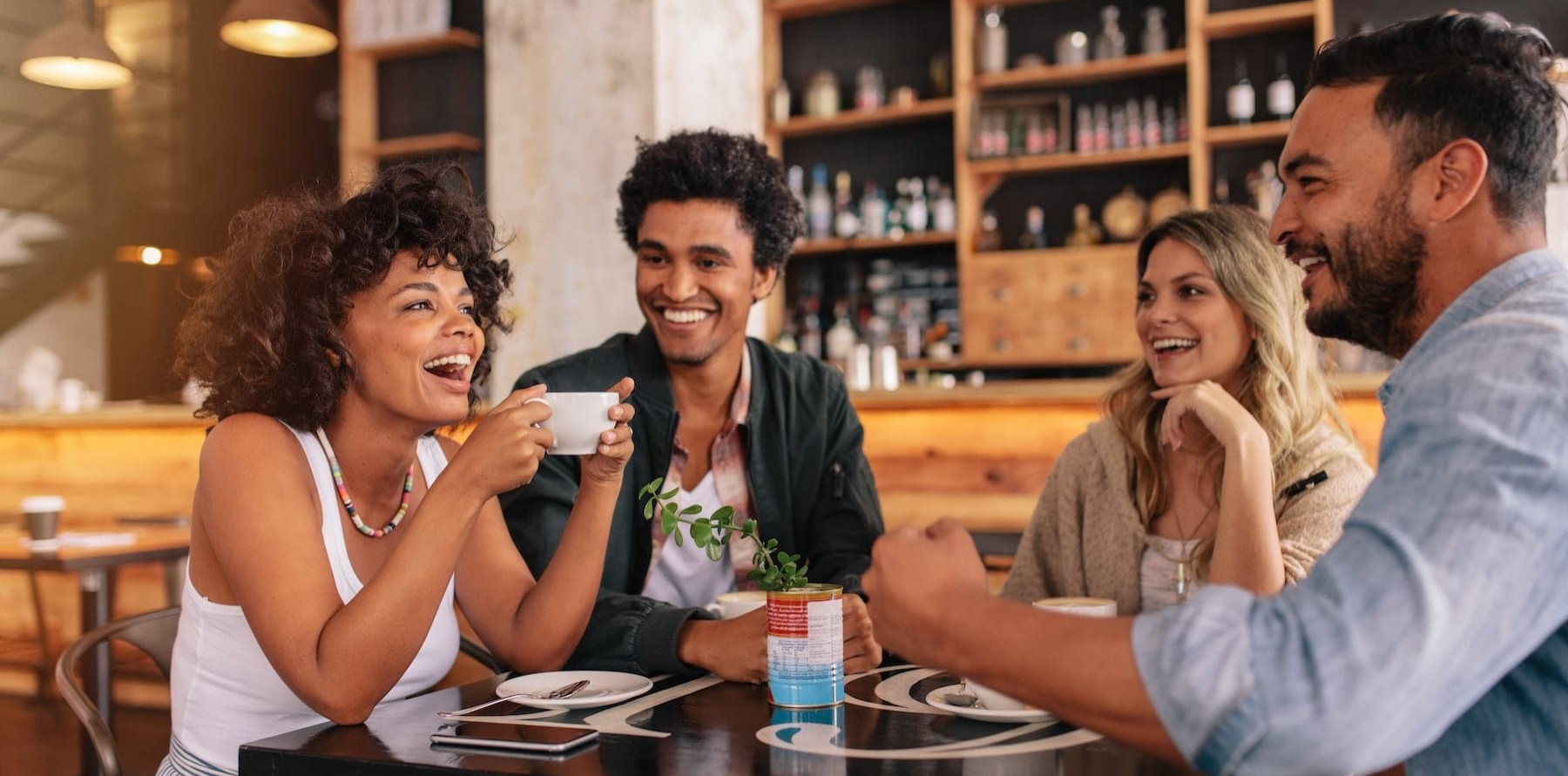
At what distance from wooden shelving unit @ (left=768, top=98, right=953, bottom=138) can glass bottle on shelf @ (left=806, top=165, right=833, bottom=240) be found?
0.20 m

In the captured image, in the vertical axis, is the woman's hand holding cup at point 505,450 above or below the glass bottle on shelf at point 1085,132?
below

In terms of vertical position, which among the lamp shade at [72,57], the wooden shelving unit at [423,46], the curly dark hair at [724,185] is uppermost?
the wooden shelving unit at [423,46]

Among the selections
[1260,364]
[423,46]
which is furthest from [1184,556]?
[423,46]

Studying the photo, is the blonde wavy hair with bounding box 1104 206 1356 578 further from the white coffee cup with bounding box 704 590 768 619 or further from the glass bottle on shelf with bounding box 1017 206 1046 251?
the glass bottle on shelf with bounding box 1017 206 1046 251

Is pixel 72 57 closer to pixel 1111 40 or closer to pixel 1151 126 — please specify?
pixel 1111 40

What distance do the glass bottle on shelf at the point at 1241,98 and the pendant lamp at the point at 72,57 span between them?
14.4ft

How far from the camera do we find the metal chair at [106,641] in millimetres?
1609

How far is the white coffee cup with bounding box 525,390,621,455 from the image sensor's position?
1.48 meters

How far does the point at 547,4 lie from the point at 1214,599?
145 inches

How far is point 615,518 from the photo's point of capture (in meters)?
2.07

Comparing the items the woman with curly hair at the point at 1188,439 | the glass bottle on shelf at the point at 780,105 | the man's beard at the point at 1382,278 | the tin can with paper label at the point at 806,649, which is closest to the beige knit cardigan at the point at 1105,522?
the woman with curly hair at the point at 1188,439

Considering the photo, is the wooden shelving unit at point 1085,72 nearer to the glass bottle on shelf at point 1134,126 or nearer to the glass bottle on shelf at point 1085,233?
the glass bottle on shelf at point 1134,126

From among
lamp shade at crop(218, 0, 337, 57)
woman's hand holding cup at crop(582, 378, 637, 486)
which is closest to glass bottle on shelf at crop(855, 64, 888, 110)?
lamp shade at crop(218, 0, 337, 57)

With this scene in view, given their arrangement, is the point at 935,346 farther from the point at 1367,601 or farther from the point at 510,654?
the point at 1367,601
